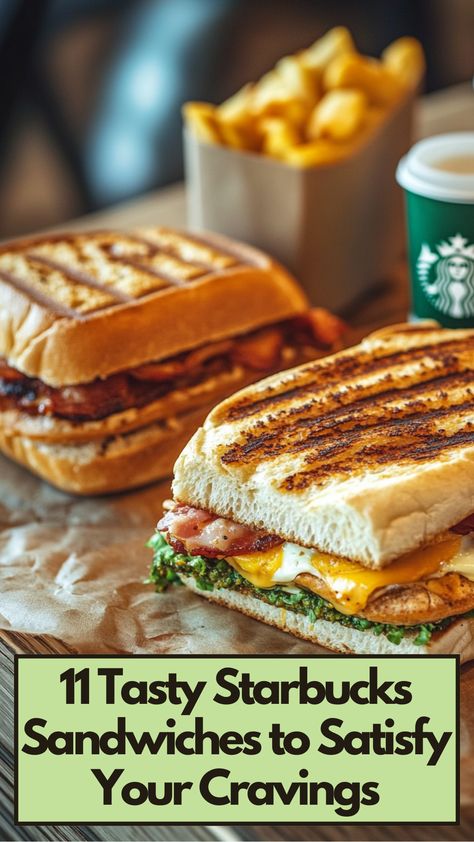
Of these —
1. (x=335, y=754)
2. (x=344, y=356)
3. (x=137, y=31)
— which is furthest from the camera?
(x=137, y=31)

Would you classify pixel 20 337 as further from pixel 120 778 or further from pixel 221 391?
pixel 120 778

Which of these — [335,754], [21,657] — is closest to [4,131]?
[21,657]

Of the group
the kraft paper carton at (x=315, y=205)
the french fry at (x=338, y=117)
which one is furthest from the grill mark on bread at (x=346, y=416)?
the french fry at (x=338, y=117)

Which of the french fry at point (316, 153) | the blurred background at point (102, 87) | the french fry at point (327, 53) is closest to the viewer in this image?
the french fry at point (316, 153)

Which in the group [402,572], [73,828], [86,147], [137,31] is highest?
[137,31]

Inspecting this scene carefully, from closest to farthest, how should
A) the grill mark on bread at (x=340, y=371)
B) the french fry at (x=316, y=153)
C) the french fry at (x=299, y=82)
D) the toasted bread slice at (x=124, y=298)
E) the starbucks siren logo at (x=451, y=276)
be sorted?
1. the grill mark on bread at (x=340, y=371)
2. the toasted bread slice at (x=124, y=298)
3. the starbucks siren logo at (x=451, y=276)
4. the french fry at (x=316, y=153)
5. the french fry at (x=299, y=82)

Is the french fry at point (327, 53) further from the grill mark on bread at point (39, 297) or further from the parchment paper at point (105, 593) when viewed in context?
the parchment paper at point (105, 593)

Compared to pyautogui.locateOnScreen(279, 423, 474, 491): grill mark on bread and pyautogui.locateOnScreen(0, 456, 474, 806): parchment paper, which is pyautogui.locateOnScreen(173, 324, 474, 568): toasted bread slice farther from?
pyautogui.locateOnScreen(0, 456, 474, 806): parchment paper
